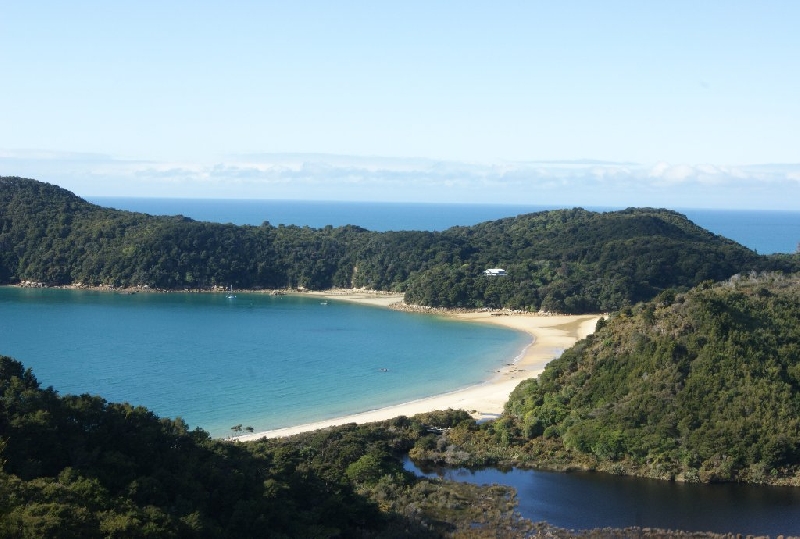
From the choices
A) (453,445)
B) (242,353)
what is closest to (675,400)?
(453,445)

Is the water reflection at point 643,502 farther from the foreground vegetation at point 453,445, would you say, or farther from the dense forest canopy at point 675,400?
the dense forest canopy at point 675,400

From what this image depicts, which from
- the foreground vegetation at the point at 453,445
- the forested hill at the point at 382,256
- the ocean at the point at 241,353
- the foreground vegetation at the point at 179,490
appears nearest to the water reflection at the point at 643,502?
the foreground vegetation at the point at 453,445

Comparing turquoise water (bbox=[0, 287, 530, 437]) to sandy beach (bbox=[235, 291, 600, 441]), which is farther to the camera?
turquoise water (bbox=[0, 287, 530, 437])

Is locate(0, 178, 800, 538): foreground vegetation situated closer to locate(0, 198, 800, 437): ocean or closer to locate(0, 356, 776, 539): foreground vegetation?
locate(0, 356, 776, 539): foreground vegetation

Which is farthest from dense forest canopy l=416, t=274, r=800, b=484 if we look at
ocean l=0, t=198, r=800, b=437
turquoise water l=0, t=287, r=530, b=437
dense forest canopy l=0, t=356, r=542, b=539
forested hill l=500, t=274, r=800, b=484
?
turquoise water l=0, t=287, r=530, b=437

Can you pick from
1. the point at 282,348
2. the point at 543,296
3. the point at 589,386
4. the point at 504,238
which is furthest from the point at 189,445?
the point at 504,238
